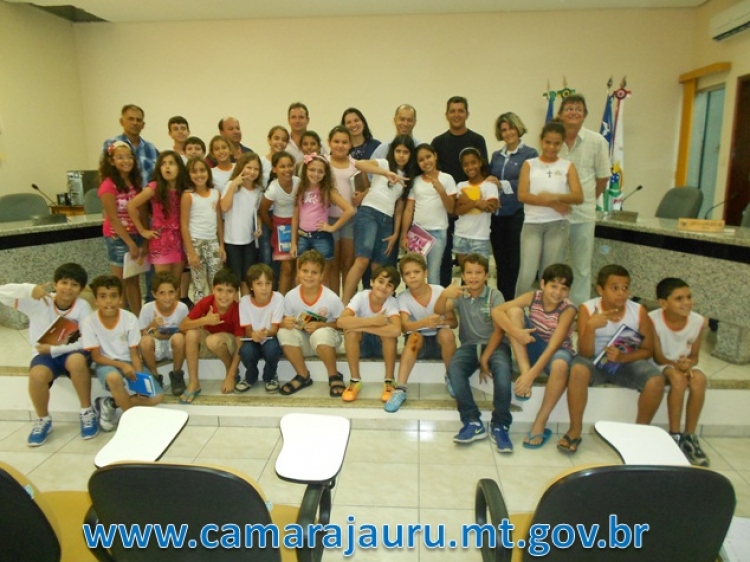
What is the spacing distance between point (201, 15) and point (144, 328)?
16.5ft

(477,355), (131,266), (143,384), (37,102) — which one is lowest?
(143,384)

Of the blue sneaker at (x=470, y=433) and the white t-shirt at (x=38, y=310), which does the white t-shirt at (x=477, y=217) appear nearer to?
the blue sneaker at (x=470, y=433)

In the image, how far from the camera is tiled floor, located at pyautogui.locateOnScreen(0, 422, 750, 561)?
221 cm

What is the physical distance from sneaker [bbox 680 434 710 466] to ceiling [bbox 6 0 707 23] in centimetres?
523

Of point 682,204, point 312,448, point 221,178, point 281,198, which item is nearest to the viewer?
point 312,448

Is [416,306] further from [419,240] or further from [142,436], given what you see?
[142,436]

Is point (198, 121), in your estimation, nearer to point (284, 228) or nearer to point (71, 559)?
point (284, 228)

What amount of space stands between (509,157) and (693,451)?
1971 millimetres

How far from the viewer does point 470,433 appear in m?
2.69

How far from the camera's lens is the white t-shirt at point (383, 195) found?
3260 millimetres

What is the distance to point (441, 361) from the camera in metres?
3.14

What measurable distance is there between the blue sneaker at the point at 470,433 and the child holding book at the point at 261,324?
3.55ft

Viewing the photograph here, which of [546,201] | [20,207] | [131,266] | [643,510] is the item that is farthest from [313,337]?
[20,207]

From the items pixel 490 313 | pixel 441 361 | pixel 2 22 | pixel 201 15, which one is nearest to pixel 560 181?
pixel 490 313
